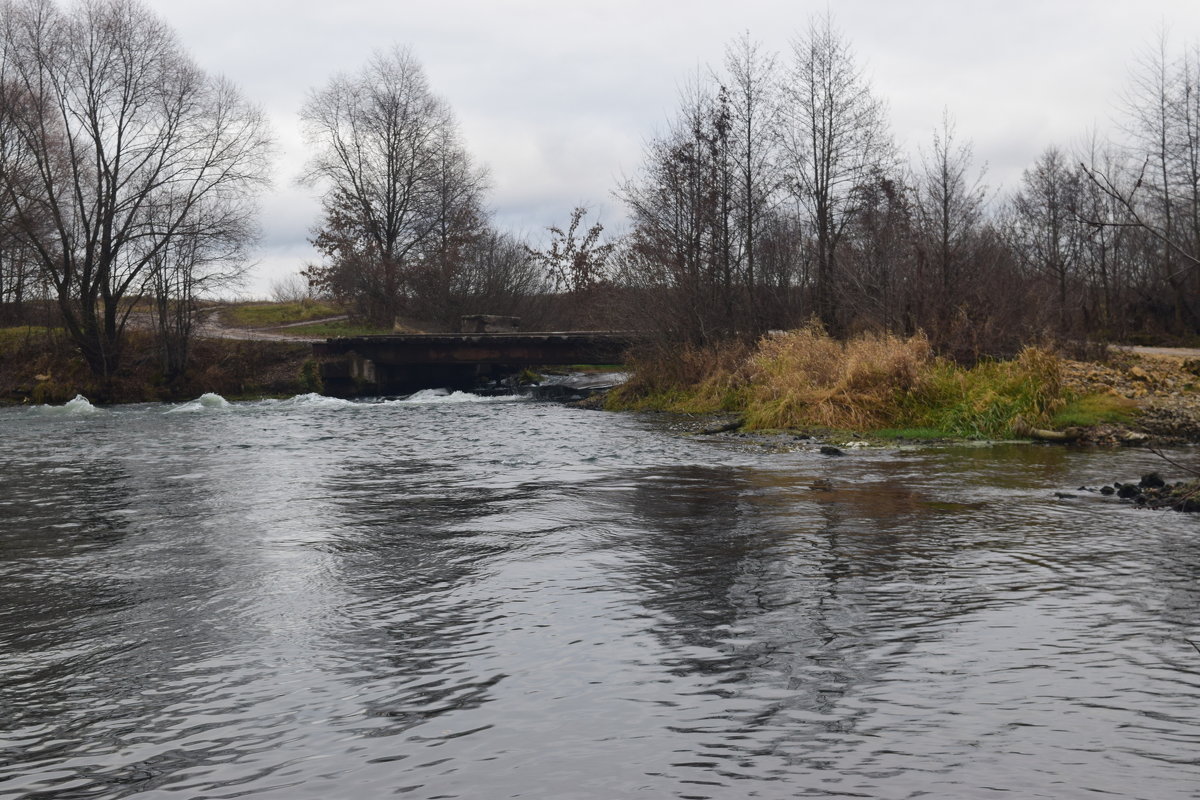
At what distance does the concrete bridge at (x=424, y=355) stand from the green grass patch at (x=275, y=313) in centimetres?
1547

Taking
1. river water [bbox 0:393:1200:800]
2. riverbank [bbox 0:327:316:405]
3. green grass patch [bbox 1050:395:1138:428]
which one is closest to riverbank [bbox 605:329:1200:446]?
green grass patch [bbox 1050:395:1138:428]

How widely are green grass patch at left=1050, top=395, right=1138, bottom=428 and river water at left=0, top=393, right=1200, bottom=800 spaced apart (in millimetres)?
4999

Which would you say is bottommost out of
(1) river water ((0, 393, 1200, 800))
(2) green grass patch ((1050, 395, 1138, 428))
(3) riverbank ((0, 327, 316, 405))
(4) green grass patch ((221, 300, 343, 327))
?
(1) river water ((0, 393, 1200, 800))

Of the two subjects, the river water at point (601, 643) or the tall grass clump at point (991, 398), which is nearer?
the river water at point (601, 643)

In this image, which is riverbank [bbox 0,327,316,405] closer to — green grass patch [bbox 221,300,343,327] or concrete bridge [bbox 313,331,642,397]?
concrete bridge [bbox 313,331,642,397]

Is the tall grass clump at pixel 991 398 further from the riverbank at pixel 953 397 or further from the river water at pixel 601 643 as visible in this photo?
the river water at pixel 601 643

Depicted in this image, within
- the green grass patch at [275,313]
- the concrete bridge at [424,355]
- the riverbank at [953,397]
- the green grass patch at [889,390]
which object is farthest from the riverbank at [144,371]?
the riverbank at [953,397]

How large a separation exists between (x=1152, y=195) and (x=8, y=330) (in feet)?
138

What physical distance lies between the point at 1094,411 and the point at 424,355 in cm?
2492

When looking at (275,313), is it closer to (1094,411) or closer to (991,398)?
(991,398)

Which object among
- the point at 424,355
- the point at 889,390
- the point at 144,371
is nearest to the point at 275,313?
the point at 424,355

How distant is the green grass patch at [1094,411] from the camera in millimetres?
16016

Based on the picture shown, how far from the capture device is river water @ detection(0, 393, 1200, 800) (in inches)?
148

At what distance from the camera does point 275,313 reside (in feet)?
188
